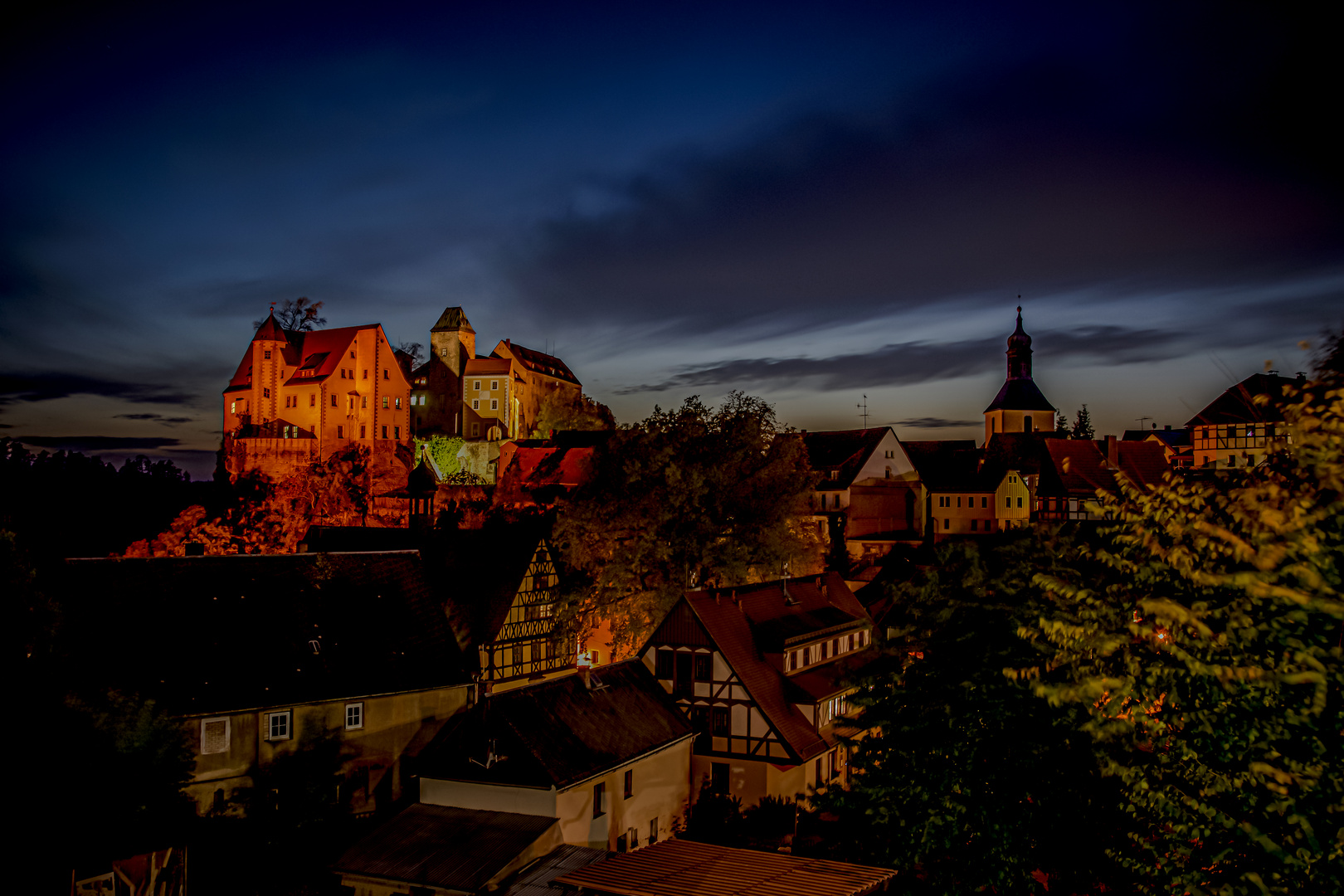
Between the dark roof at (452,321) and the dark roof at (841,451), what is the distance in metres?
56.3

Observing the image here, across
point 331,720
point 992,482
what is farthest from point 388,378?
point 331,720

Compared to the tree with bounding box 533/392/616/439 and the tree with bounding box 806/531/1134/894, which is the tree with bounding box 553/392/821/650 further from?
the tree with bounding box 533/392/616/439

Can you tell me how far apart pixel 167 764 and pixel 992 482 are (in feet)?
213

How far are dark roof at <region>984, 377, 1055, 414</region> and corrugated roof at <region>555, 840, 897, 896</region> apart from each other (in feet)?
308

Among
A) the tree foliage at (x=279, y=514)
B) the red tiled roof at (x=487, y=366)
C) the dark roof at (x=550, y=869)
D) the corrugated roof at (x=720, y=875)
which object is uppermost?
the red tiled roof at (x=487, y=366)

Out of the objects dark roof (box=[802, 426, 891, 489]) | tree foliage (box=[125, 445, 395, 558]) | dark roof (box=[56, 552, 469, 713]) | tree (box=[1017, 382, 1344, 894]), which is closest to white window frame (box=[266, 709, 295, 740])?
dark roof (box=[56, 552, 469, 713])

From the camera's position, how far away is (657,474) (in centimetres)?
3653

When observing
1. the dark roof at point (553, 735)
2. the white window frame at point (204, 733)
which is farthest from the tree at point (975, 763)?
the white window frame at point (204, 733)

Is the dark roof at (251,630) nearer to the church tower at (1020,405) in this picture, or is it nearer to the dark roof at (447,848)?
the dark roof at (447,848)

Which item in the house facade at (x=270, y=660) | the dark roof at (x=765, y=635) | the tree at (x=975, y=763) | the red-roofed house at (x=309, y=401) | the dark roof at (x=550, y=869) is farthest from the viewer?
the red-roofed house at (x=309, y=401)

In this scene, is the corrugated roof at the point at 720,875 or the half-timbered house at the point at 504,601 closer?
the corrugated roof at the point at 720,875

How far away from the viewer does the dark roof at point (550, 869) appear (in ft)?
60.5

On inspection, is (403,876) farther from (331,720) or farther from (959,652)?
(959,652)

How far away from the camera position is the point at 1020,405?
337ft
